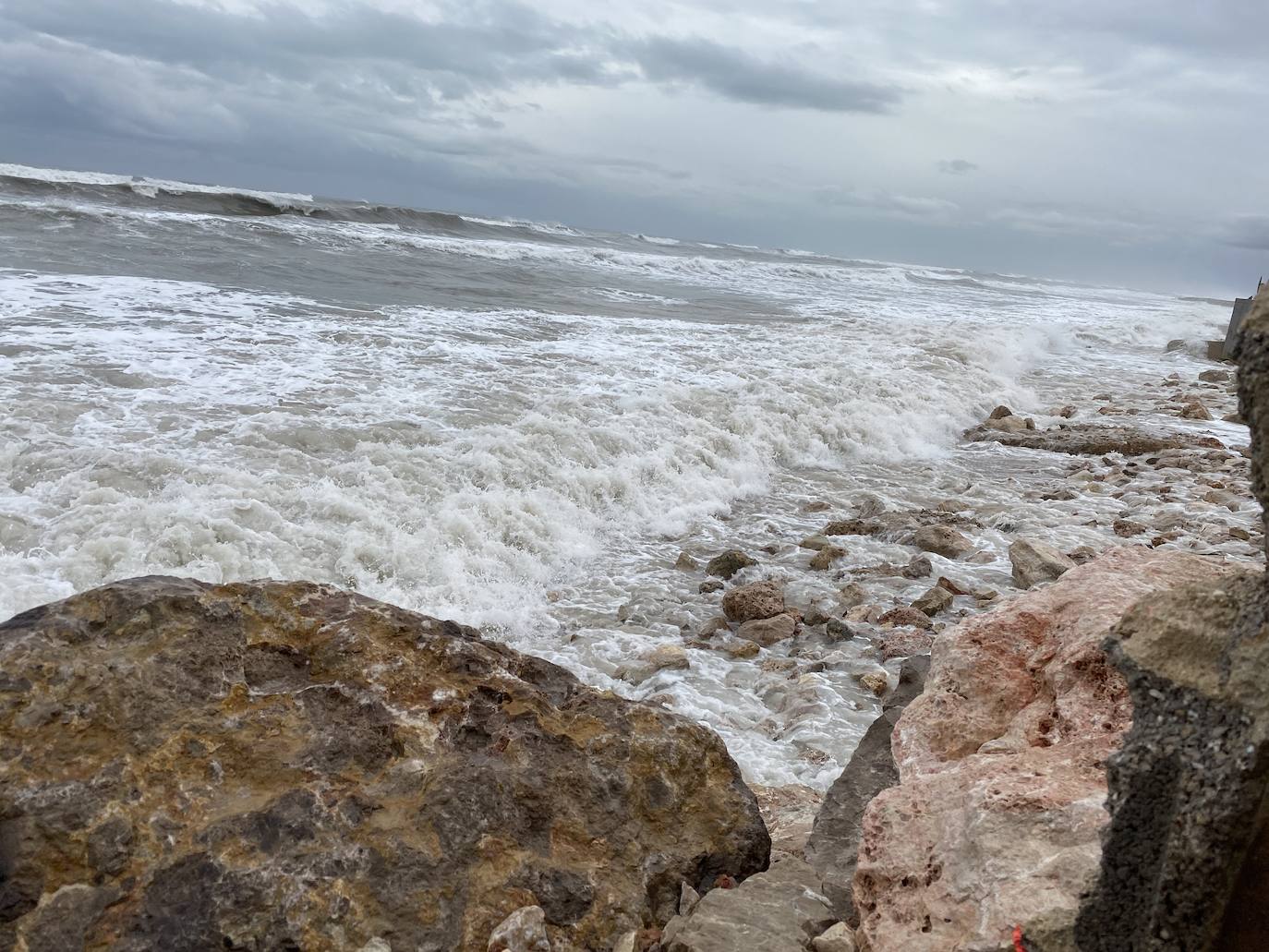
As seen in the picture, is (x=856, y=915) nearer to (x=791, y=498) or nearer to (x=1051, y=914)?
(x=1051, y=914)

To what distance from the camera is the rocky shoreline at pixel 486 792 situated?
2.33 metres

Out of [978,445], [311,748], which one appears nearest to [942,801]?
[311,748]

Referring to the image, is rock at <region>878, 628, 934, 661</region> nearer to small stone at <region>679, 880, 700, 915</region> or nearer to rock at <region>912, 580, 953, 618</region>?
rock at <region>912, 580, 953, 618</region>

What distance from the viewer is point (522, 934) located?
8.41 feet

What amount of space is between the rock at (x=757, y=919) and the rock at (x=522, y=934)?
0.32 meters

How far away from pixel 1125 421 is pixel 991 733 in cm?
1255

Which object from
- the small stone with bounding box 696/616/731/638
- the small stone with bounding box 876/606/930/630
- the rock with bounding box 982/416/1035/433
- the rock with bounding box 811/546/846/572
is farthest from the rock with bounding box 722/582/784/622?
the rock with bounding box 982/416/1035/433

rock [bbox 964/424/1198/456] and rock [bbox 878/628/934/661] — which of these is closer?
rock [bbox 878/628/934/661]

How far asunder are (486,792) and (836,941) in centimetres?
103

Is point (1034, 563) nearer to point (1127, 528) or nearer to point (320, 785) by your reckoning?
point (1127, 528)

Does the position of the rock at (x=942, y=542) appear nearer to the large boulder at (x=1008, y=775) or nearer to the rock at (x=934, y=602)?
the rock at (x=934, y=602)

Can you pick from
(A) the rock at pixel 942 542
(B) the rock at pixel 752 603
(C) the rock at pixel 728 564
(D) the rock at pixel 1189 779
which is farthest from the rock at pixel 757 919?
(A) the rock at pixel 942 542

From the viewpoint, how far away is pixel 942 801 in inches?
103

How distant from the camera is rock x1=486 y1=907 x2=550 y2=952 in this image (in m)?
2.54
